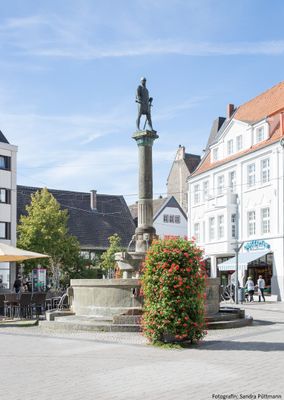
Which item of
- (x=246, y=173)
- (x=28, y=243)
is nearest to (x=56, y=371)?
(x=246, y=173)

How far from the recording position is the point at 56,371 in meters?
9.62

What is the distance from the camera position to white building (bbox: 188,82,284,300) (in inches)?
1499

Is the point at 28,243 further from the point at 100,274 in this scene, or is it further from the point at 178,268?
the point at 178,268

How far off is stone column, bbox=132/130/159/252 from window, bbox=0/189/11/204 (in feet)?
113

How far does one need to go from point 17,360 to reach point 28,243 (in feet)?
116

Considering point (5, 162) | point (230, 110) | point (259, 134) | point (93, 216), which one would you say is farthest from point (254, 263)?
point (93, 216)

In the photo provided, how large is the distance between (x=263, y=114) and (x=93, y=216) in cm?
2823

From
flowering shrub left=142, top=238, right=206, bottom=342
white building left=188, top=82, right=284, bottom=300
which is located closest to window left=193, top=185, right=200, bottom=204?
white building left=188, top=82, right=284, bottom=300

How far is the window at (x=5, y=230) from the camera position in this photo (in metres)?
51.5

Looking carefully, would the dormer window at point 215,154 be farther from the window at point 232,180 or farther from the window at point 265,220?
the window at point 265,220

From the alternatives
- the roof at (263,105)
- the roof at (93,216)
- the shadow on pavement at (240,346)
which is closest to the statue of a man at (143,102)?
the shadow on pavement at (240,346)

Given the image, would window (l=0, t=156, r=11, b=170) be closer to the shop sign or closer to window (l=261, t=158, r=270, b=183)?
the shop sign

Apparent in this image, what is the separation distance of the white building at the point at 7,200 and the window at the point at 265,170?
75.0ft

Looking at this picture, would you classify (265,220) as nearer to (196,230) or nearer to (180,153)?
(196,230)
